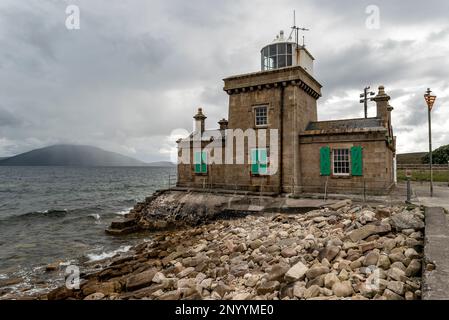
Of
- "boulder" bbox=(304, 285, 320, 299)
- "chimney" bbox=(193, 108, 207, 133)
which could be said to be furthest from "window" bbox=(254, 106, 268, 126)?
"boulder" bbox=(304, 285, 320, 299)

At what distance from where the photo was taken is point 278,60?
58.7ft

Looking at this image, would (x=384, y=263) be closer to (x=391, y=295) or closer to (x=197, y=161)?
(x=391, y=295)

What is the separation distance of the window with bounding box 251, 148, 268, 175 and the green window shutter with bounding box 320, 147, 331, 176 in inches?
127

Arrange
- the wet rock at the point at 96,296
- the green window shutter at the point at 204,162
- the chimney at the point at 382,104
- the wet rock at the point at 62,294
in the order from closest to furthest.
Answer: the wet rock at the point at 96,296 < the wet rock at the point at 62,294 < the chimney at the point at 382,104 < the green window shutter at the point at 204,162

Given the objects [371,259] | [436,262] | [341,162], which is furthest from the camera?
[341,162]

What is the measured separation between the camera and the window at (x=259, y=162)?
660 inches

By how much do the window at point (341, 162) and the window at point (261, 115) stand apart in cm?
446

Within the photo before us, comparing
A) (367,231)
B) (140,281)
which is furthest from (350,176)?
(140,281)

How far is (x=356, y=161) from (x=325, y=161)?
162cm

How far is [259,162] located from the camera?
1692cm


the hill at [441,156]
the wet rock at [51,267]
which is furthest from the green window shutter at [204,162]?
the hill at [441,156]

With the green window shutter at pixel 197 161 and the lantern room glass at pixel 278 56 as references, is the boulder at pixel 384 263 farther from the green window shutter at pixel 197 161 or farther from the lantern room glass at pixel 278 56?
the green window shutter at pixel 197 161
